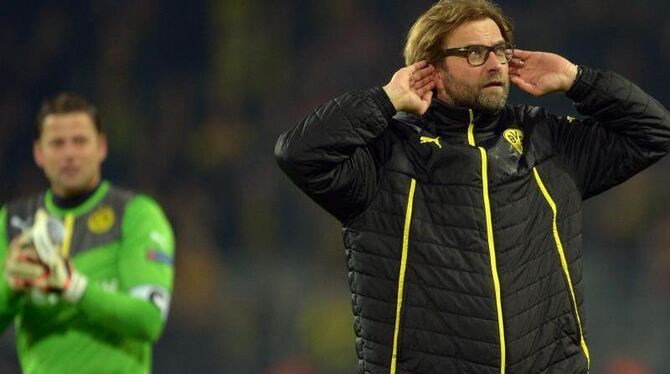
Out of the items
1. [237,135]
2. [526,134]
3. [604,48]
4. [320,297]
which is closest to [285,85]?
[237,135]

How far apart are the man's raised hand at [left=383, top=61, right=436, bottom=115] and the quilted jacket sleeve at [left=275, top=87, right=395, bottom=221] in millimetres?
27

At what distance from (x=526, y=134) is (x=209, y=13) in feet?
16.1

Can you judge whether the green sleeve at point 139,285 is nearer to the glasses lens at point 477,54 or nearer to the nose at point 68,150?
the nose at point 68,150

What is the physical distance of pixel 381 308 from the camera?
2.77 m

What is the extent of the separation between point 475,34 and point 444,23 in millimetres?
84

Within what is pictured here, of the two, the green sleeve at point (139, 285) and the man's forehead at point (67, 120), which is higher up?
the man's forehead at point (67, 120)

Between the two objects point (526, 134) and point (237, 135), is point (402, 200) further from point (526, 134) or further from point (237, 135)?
point (237, 135)

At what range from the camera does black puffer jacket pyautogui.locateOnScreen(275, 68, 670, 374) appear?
8.85ft

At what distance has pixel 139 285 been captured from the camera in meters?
2.97

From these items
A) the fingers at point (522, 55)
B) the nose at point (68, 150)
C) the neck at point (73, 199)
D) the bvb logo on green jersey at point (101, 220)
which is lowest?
the bvb logo on green jersey at point (101, 220)

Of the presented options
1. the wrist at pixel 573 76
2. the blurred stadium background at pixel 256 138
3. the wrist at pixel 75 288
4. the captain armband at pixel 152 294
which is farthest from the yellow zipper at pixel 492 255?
the blurred stadium background at pixel 256 138

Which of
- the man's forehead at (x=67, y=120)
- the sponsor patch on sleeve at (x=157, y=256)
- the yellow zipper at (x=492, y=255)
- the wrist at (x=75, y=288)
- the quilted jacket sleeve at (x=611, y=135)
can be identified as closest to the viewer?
the yellow zipper at (x=492, y=255)

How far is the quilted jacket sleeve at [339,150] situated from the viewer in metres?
2.72

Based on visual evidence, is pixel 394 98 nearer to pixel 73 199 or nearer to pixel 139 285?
pixel 139 285
